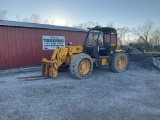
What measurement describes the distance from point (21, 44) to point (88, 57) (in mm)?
4492

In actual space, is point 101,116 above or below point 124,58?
below

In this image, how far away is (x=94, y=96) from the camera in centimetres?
641

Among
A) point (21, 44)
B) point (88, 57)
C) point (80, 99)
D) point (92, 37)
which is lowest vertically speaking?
point (80, 99)

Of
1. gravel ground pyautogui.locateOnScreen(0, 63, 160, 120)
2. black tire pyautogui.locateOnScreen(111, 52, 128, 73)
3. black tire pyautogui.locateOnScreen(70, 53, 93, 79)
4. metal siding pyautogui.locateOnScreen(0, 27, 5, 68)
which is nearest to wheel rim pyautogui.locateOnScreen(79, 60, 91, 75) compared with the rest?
black tire pyautogui.locateOnScreen(70, 53, 93, 79)

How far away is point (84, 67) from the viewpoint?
921cm

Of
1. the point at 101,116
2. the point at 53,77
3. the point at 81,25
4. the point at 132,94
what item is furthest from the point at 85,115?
the point at 81,25

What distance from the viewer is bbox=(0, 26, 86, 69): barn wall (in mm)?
10539

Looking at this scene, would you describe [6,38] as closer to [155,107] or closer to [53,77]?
[53,77]

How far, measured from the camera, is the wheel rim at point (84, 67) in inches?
357

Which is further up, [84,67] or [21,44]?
[21,44]

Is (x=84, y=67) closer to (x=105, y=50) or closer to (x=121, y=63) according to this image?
(x=105, y=50)

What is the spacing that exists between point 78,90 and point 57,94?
914 mm

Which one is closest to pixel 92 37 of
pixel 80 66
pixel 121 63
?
pixel 80 66

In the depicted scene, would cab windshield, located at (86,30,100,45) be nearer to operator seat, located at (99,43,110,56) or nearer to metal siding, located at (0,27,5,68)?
operator seat, located at (99,43,110,56)
